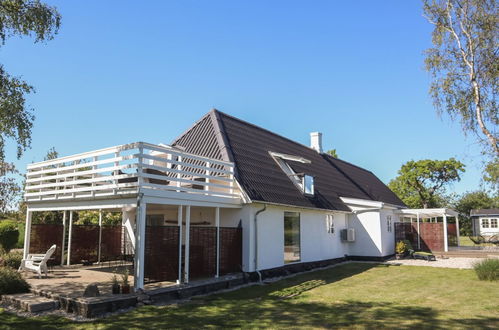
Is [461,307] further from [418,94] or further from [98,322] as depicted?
[418,94]

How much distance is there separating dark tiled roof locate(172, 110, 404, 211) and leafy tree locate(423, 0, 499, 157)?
7.12 meters

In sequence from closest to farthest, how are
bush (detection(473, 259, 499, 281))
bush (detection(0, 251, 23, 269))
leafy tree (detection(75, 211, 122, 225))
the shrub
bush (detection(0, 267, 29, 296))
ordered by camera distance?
bush (detection(0, 267, 29, 296)) < bush (detection(473, 259, 499, 281)) < bush (detection(0, 251, 23, 269)) < the shrub < leafy tree (detection(75, 211, 122, 225))

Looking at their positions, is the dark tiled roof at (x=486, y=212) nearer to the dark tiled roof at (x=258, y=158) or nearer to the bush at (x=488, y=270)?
the dark tiled roof at (x=258, y=158)

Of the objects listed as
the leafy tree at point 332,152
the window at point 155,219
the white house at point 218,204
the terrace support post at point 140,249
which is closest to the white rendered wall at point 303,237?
the white house at point 218,204

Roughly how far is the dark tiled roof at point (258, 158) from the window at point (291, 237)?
70cm

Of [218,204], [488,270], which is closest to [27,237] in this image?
[218,204]

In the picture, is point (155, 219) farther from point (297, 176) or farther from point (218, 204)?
point (297, 176)

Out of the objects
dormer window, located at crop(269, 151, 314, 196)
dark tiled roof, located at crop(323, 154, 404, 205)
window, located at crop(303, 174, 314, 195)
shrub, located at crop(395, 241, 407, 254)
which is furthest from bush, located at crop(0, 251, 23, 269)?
dark tiled roof, located at crop(323, 154, 404, 205)

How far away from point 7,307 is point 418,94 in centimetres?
1711

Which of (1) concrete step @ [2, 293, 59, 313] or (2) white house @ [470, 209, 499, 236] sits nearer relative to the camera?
(1) concrete step @ [2, 293, 59, 313]

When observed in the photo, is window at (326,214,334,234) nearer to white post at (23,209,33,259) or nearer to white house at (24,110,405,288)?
white house at (24,110,405,288)

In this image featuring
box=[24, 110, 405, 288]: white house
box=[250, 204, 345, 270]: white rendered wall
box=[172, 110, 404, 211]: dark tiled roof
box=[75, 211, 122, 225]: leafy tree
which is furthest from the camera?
box=[75, 211, 122, 225]: leafy tree

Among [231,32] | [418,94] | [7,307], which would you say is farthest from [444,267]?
[7,307]

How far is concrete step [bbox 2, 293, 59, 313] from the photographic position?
884 cm
